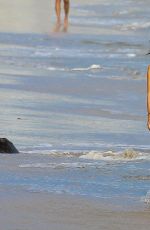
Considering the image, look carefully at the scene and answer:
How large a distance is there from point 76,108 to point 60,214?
5.38 m

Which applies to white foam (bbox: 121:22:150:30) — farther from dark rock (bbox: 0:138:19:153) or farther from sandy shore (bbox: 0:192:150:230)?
sandy shore (bbox: 0:192:150:230)

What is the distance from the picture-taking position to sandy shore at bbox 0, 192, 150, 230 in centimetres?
471

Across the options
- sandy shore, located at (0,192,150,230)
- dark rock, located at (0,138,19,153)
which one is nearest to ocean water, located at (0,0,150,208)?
dark rock, located at (0,138,19,153)

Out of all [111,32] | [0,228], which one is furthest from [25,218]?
[111,32]

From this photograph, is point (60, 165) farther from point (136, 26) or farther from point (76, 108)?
point (136, 26)

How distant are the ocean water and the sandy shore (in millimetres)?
A: 267

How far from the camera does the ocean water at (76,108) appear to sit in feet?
20.1

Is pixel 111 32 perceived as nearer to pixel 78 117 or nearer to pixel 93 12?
pixel 93 12

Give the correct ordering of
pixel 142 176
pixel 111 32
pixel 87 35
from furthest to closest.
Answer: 1. pixel 111 32
2. pixel 87 35
3. pixel 142 176

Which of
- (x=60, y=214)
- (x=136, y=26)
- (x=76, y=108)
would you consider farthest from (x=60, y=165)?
(x=136, y=26)

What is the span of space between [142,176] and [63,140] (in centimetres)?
196

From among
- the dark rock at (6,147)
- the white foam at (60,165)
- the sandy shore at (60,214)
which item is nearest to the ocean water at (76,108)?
the white foam at (60,165)

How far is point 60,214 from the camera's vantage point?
16.4ft

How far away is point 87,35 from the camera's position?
20203 millimetres
